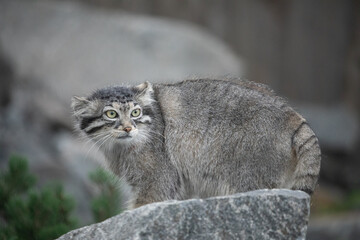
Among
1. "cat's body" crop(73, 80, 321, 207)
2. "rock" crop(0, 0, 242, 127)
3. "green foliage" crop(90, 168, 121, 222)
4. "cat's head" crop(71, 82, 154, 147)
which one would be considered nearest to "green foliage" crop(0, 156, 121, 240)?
"green foliage" crop(90, 168, 121, 222)

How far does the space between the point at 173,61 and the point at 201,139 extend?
8170 mm

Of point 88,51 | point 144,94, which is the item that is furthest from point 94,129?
point 88,51

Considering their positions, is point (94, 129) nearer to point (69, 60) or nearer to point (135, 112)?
point (135, 112)

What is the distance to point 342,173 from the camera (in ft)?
56.6

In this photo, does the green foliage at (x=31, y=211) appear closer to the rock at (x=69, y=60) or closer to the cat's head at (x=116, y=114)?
the cat's head at (x=116, y=114)

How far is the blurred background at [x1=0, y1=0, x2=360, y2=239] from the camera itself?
14.1 metres

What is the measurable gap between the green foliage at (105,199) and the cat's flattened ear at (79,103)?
84 cm

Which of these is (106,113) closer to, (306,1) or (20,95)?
(20,95)

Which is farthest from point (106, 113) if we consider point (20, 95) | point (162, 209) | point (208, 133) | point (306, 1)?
point (306, 1)

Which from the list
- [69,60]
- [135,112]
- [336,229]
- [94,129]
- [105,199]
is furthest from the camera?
[69,60]

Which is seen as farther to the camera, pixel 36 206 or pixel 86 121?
pixel 36 206

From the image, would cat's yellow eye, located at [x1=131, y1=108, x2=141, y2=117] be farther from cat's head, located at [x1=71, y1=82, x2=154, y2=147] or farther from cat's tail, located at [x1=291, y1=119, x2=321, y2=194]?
cat's tail, located at [x1=291, y1=119, x2=321, y2=194]

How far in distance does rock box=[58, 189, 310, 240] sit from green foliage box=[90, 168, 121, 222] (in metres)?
2.61

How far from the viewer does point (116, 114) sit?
7.02 m
